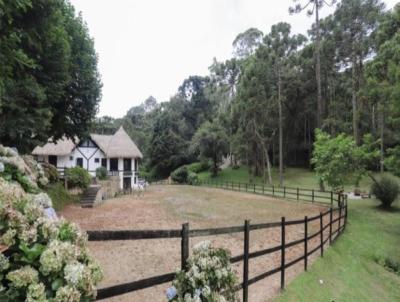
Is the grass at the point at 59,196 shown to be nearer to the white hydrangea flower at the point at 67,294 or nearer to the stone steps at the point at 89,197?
the stone steps at the point at 89,197

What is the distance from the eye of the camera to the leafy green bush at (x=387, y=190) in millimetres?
15609

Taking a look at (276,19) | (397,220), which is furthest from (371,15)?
(397,220)

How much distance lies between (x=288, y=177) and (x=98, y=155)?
22.2m

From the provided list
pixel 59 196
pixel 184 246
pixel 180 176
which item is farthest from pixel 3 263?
pixel 180 176

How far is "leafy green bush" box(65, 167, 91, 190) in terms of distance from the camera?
17281mm

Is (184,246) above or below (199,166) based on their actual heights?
above

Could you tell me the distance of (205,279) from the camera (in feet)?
8.25

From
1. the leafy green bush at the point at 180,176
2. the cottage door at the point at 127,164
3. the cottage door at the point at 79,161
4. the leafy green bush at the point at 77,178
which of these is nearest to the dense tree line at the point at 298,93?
the leafy green bush at the point at 180,176

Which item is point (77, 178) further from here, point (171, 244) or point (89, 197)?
point (171, 244)

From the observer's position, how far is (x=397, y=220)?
45.0ft

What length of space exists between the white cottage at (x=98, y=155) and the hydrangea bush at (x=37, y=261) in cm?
2476

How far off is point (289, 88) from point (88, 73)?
2697cm

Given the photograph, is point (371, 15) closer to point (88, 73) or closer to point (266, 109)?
point (266, 109)

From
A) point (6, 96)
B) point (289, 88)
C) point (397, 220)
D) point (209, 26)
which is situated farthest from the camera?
point (289, 88)
